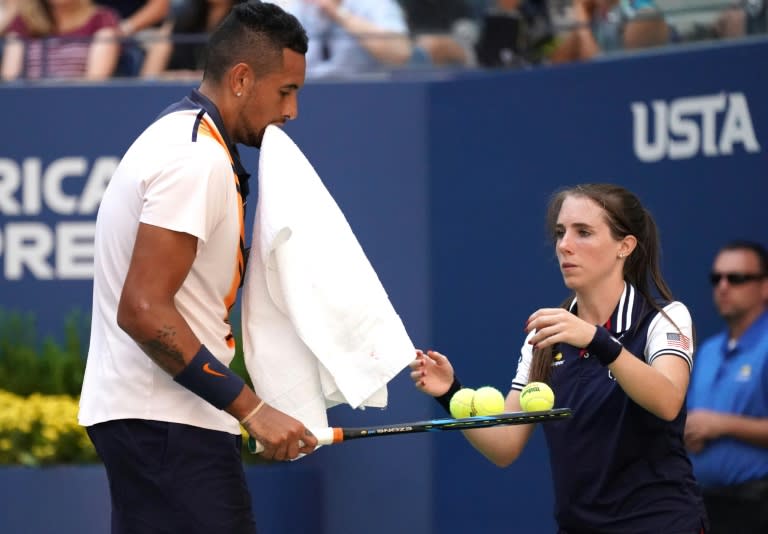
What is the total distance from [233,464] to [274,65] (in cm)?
112

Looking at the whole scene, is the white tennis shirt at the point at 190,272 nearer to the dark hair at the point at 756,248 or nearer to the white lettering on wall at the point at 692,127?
the dark hair at the point at 756,248

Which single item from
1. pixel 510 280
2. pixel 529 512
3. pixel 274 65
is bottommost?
pixel 529 512

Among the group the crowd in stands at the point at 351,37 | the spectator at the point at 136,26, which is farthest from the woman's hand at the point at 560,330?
the spectator at the point at 136,26

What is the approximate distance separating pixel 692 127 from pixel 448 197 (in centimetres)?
134

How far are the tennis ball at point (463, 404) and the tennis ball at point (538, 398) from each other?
21 centimetres

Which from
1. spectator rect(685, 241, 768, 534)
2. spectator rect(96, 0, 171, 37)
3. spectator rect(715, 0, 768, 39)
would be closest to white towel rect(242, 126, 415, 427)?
spectator rect(685, 241, 768, 534)

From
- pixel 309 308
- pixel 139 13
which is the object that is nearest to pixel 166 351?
pixel 309 308

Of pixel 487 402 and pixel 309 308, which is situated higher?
pixel 309 308

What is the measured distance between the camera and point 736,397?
576 cm

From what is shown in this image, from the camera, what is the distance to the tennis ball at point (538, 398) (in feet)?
12.7

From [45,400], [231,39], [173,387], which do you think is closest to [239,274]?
[173,387]

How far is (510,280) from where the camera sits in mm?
7000

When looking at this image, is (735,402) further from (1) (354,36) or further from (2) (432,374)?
(1) (354,36)

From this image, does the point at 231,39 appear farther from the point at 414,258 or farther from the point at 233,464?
the point at 414,258
